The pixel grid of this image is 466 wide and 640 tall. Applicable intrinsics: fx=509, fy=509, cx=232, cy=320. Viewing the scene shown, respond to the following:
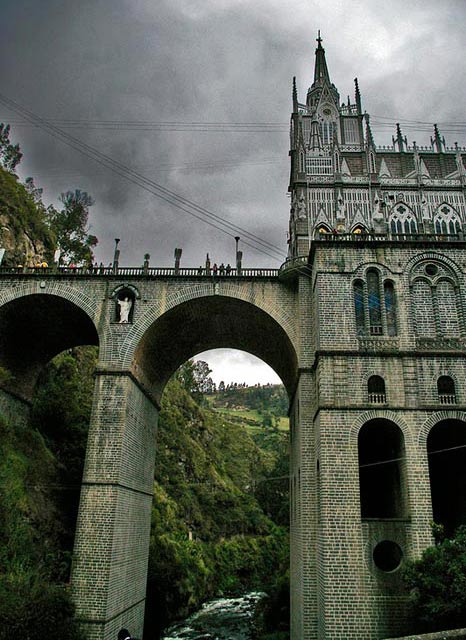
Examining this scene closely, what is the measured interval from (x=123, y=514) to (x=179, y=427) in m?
32.3

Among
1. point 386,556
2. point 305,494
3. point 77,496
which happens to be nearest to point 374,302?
point 305,494

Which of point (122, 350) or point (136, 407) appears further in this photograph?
point (136, 407)

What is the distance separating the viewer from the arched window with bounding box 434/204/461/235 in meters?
27.7

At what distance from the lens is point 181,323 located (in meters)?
24.0

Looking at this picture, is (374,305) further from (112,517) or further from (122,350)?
(112,517)

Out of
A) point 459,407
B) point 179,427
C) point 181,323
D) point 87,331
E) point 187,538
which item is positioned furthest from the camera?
point 179,427

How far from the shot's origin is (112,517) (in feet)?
62.0

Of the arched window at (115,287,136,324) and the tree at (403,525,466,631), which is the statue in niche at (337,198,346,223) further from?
the tree at (403,525,466,631)

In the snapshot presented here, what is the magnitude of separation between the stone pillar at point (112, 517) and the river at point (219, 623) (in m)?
5.44

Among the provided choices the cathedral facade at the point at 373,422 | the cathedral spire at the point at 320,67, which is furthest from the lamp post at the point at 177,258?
the cathedral spire at the point at 320,67

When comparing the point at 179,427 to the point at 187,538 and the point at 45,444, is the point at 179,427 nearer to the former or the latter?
the point at 187,538

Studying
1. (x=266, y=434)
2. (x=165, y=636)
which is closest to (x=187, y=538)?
(x=165, y=636)

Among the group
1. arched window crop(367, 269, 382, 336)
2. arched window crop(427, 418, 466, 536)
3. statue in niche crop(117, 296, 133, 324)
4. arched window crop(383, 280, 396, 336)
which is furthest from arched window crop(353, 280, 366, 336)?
statue in niche crop(117, 296, 133, 324)

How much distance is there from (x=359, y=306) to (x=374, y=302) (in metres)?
0.62
